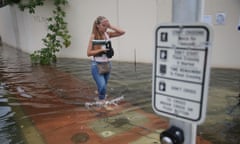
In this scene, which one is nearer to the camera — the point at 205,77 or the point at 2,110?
the point at 205,77

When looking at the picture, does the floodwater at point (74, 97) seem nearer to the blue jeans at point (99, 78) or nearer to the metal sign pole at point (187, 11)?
the blue jeans at point (99, 78)

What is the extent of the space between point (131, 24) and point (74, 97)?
15.9 ft

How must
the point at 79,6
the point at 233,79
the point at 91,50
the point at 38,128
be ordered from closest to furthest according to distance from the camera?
the point at 38,128, the point at 91,50, the point at 233,79, the point at 79,6

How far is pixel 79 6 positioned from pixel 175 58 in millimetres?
9882

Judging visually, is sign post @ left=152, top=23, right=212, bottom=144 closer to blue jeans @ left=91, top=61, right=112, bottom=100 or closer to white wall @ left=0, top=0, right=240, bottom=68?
blue jeans @ left=91, top=61, right=112, bottom=100

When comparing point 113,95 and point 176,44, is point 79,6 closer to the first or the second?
point 113,95

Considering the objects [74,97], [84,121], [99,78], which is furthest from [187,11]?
[74,97]

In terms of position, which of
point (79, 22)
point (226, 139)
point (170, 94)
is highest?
point (79, 22)

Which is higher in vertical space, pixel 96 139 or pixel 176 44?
pixel 176 44

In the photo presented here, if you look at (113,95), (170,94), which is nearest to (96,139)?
(113,95)

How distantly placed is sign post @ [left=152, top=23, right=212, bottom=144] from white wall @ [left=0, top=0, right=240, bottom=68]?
700cm

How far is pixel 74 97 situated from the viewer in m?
5.46

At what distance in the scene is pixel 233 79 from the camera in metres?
6.61

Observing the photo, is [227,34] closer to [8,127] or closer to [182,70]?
[8,127]
